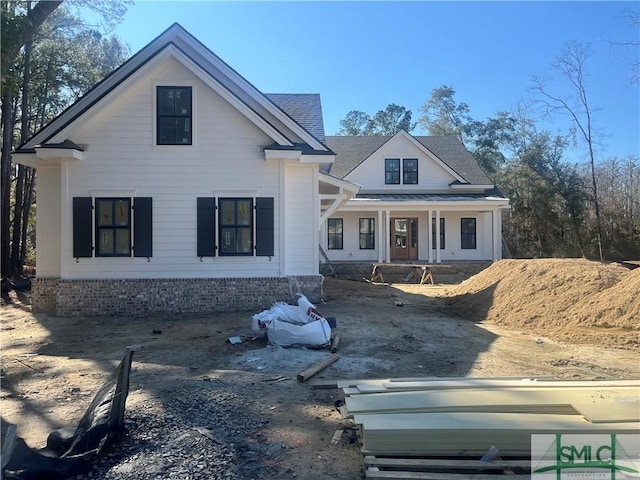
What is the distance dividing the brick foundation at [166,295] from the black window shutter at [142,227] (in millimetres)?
746

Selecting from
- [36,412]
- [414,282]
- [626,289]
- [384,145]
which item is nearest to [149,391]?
[36,412]

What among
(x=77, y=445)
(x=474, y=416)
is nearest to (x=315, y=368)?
(x=474, y=416)

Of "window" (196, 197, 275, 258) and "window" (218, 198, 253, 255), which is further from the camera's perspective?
"window" (218, 198, 253, 255)

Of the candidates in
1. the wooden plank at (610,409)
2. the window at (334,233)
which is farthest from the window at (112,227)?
the window at (334,233)

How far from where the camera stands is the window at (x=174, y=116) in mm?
11609

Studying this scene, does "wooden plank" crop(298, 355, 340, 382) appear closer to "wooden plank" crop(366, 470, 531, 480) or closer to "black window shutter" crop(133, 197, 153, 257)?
"wooden plank" crop(366, 470, 531, 480)

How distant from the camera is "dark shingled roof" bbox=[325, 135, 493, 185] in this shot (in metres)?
25.2

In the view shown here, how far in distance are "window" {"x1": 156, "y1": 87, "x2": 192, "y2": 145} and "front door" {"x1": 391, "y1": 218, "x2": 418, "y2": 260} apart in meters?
14.6

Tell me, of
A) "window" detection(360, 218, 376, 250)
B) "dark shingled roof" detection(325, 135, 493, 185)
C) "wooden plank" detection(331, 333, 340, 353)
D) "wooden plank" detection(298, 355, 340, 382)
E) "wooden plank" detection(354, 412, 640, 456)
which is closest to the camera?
"wooden plank" detection(354, 412, 640, 456)

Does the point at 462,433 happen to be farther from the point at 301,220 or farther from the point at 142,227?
the point at 142,227

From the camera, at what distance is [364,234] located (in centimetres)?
2369

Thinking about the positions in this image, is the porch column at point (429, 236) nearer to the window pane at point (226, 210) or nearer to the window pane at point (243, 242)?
the window pane at point (243, 242)

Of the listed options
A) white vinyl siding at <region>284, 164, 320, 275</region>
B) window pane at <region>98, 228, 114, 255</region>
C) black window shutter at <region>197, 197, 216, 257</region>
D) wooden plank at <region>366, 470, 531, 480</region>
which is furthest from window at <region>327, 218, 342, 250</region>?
wooden plank at <region>366, 470, 531, 480</region>

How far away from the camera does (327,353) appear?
7.55 metres
